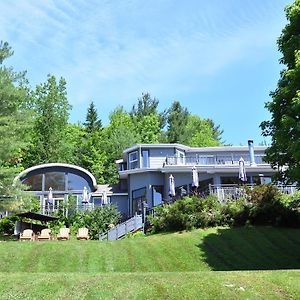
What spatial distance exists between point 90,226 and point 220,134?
1676 inches

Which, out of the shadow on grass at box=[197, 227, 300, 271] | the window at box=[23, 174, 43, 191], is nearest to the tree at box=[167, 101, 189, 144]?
the window at box=[23, 174, 43, 191]

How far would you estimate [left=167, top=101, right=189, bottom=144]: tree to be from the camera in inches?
2124

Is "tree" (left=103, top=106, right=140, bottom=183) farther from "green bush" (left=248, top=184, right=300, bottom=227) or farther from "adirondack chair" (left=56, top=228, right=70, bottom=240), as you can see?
"green bush" (left=248, top=184, right=300, bottom=227)

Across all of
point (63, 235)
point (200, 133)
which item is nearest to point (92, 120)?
point (200, 133)

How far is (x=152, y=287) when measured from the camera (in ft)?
28.0

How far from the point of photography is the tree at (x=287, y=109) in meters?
13.1

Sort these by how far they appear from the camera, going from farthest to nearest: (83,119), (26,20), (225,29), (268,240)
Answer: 1. (83,119)
2. (268,240)
3. (225,29)
4. (26,20)

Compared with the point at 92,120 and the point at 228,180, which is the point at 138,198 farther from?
the point at 92,120

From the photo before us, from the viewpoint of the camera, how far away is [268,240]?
670 inches

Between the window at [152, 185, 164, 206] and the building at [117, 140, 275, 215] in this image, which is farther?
the window at [152, 185, 164, 206]

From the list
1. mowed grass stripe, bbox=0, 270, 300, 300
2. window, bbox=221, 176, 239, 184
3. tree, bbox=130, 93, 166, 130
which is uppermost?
tree, bbox=130, 93, 166, 130

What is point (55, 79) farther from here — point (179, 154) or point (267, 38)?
point (267, 38)

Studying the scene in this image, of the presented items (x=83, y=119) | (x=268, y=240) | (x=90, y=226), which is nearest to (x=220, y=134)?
(x=83, y=119)

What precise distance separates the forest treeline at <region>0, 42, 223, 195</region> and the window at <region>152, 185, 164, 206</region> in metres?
11.0
